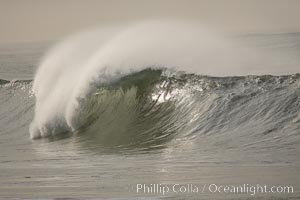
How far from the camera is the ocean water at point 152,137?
411 inches

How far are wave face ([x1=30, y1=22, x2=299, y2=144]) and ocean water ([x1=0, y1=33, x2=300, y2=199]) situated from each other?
4 cm

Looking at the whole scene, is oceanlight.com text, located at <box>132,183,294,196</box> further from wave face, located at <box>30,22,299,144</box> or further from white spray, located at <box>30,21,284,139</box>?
white spray, located at <box>30,21,284,139</box>

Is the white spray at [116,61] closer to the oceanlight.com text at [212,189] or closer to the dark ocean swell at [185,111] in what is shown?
the dark ocean swell at [185,111]

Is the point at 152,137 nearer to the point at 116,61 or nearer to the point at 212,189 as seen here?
the point at 212,189

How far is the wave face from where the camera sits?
15.8 m

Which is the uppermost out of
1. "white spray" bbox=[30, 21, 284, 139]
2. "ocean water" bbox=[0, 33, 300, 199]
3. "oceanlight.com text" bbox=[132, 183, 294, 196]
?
"white spray" bbox=[30, 21, 284, 139]

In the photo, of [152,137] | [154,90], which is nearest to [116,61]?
[154,90]

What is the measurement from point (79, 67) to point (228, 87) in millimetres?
6248

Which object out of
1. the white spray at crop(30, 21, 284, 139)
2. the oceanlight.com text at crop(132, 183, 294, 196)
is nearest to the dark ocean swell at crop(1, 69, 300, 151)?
the white spray at crop(30, 21, 284, 139)

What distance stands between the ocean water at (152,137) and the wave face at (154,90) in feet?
0.14

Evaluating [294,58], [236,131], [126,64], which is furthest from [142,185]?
[294,58]

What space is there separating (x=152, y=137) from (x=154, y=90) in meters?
4.39

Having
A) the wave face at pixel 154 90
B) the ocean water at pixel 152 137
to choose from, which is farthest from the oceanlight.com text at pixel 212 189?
the wave face at pixel 154 90

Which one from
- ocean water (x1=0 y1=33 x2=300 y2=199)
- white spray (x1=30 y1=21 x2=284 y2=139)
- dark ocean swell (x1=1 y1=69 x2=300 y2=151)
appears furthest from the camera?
white spray (x1=30 y1=21 x2=284 y2=139)
